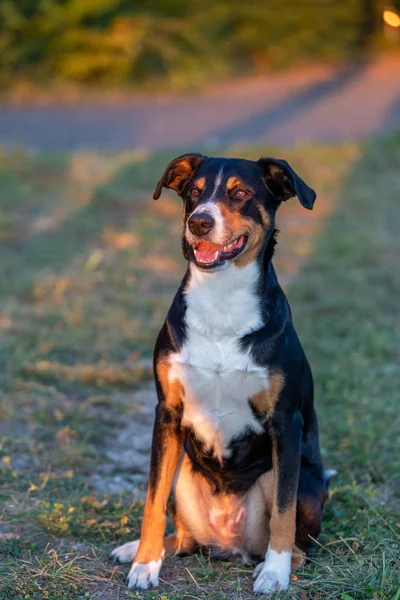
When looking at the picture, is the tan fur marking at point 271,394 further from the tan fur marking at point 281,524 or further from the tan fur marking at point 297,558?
the tan fur marking at point 297,558

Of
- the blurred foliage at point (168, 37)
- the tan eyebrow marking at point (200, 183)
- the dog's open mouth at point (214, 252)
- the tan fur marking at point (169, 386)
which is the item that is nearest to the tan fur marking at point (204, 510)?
the tan fur marking at point (169, 386)

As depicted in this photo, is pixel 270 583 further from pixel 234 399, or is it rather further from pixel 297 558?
pixel 234 399

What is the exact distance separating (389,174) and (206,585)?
26.8 ft

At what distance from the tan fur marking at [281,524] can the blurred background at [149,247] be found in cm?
15

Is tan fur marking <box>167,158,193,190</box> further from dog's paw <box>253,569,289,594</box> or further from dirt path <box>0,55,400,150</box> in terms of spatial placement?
dirt path <box>0,55,400,150</box>

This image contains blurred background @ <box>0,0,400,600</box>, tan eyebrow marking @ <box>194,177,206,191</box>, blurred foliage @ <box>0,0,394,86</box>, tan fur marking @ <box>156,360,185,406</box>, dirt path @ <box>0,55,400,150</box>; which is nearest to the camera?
tan fur marking @ <box>156,360,185,406</box>

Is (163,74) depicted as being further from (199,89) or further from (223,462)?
(223,462)

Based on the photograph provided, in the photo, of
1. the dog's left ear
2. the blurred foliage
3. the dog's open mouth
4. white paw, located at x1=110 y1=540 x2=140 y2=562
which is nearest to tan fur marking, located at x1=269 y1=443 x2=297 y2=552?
white paw, located at x1=110 y1=540 x2=140 y2=562

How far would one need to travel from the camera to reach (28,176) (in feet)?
32.8

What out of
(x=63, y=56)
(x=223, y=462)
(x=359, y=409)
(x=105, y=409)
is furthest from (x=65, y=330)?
(x=63, y=56)

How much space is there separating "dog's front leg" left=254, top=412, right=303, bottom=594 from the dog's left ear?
32.0 inches

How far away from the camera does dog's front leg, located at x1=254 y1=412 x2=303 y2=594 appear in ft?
11.1

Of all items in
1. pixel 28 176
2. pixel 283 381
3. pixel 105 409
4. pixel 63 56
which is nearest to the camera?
pixel 283 381

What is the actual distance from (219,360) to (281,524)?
0.63 m
